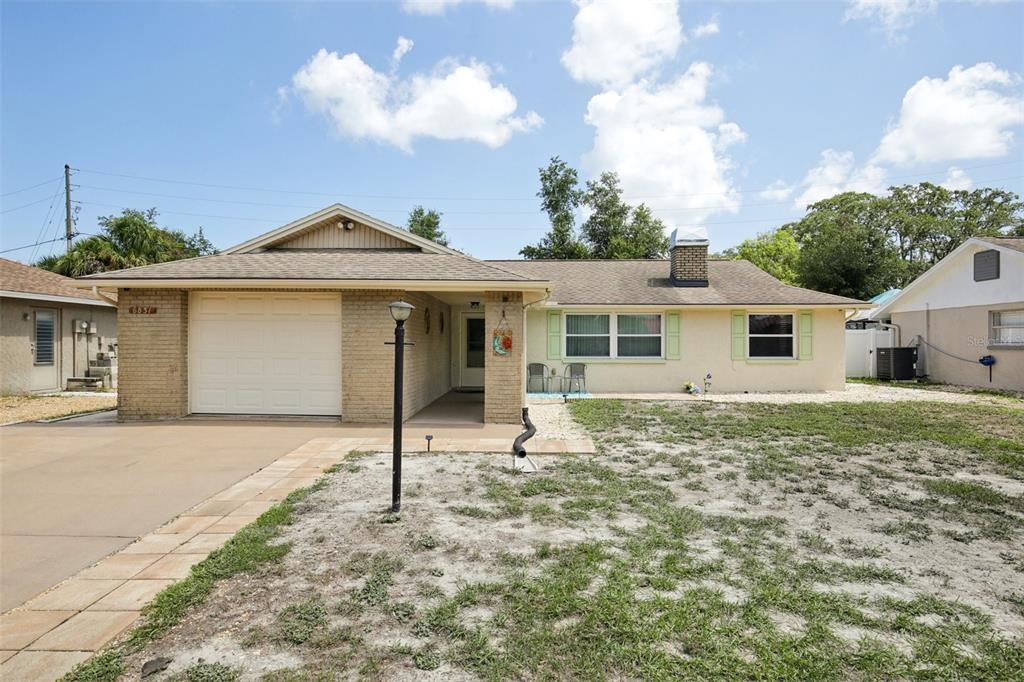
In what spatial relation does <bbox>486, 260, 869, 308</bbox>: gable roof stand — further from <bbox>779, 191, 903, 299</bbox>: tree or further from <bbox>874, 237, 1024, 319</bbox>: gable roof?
<bbox>779, 191, 903, 299</bbox>: tree

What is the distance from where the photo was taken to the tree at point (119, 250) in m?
20.7

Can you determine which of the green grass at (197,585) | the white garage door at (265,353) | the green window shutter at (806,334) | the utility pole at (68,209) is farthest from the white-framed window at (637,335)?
the utility pole at (68,209)

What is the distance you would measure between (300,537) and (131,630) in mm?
1357

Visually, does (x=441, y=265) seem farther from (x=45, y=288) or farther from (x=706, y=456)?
(x=45, y=288)

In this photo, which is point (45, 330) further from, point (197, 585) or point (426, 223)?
point (426, 223)

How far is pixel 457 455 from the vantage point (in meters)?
6.95

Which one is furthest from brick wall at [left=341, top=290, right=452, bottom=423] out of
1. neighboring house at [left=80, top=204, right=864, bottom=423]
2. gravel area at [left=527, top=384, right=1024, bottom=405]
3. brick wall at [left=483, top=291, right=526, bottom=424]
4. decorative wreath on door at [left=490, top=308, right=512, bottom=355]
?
gravel area at [left=527, top=384, right=1024, bottom=405]

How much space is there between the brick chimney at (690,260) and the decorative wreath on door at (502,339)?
332 inches

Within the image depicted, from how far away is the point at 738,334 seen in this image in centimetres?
1459

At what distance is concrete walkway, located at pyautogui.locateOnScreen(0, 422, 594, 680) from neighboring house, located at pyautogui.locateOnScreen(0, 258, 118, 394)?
27.4ft

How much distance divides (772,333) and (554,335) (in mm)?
6261

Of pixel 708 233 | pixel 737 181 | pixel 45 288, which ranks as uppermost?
pixel 737 181

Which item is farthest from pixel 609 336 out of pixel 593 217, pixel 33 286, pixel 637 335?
pixel 593 217

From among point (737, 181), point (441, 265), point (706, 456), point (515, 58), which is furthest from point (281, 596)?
point (737, 181)
